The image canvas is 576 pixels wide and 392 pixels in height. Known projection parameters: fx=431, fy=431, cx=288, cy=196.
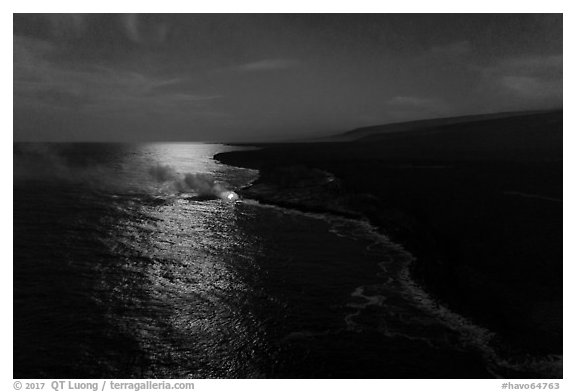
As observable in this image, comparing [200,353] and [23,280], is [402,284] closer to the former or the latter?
[200,353]

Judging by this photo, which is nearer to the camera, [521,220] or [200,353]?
[200,353]

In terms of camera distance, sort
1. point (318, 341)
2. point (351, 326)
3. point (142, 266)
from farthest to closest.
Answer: point (142, 266) → point (351, 326) → point (318, 341)

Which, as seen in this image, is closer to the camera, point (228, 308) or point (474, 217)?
point (228, 308)

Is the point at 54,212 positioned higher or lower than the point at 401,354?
higher
